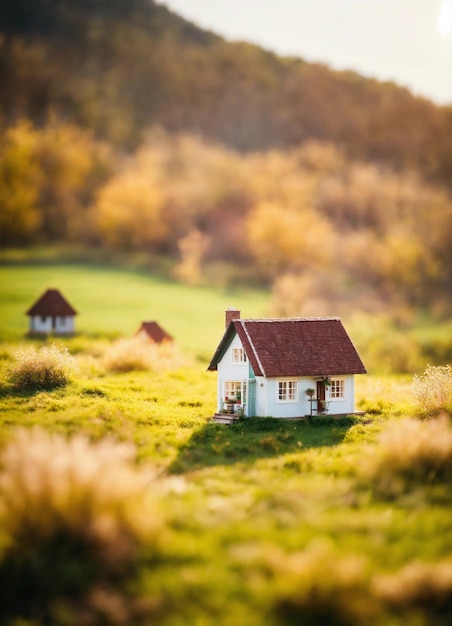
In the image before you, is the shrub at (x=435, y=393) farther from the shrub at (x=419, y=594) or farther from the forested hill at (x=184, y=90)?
the forested hill at (x=184, y=90)

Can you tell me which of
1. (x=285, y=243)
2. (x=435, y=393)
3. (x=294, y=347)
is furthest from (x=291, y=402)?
(x=285, y=243)

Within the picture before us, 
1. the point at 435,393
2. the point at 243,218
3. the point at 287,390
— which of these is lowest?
the point at 435,393

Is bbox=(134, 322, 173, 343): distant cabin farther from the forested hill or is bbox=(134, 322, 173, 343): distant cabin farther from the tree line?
the forested hill

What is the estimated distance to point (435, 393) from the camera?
34281 millimetres

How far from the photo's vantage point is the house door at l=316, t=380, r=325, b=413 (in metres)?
34.8

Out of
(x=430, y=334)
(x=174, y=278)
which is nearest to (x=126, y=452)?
(x=430, y=334)

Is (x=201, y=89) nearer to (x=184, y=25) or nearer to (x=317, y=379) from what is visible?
(x=184, y=25)

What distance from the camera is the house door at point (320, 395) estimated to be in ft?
114

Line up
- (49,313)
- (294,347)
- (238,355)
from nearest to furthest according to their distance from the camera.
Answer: (238,355) < (294,347) < (49,313)

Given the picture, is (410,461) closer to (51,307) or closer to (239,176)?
(51,307)

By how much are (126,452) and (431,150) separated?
400 ft

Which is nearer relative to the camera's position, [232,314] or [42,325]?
[232,314]

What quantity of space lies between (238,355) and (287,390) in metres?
2.69

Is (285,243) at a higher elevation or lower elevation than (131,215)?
lower
